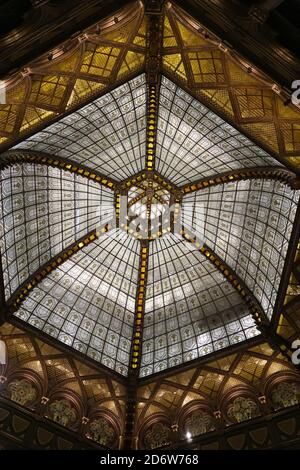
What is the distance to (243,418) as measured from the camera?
25516 mm

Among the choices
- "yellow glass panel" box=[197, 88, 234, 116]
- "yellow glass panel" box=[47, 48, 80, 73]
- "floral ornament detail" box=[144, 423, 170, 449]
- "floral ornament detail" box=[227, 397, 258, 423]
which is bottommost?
"floral ornament detail" box=[144, 423, 170, 449]

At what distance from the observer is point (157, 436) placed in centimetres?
2709

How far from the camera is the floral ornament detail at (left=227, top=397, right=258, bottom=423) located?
83.7ft

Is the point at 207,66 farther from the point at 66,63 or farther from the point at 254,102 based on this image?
the point at 66,63

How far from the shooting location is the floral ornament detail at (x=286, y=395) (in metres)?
24.8

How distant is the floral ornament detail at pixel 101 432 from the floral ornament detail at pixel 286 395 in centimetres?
926

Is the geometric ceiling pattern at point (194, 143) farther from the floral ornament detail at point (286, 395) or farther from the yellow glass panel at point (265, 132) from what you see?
the floral ornament detail at point (286, 395)

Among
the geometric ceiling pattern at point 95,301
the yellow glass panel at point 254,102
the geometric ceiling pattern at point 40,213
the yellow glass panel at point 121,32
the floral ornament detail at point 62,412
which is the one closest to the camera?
the yellow glass panel at point 121,32

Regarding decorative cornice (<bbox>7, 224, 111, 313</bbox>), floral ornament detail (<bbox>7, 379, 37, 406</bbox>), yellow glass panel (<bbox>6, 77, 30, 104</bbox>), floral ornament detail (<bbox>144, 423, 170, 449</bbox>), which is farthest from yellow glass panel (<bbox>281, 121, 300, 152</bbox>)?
floral ornament detail (<bbox>7, 379, 37, 406</bbox>)

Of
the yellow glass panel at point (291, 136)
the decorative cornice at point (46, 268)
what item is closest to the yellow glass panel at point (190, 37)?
the yellow glass panel at point (291, 136)

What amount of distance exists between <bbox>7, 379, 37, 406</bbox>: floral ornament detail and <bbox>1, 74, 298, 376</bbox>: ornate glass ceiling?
3.62m

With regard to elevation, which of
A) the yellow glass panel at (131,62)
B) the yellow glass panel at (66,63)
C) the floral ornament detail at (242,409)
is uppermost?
the yellow glass panel at (131,62)

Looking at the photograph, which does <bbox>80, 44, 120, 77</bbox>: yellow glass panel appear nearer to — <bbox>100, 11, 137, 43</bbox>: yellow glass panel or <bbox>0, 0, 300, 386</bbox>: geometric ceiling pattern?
<bbox>0, 0, 300, 386</bbox>: geometric ceiling pattern

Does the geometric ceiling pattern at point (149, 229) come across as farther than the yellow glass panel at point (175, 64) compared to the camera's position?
No
